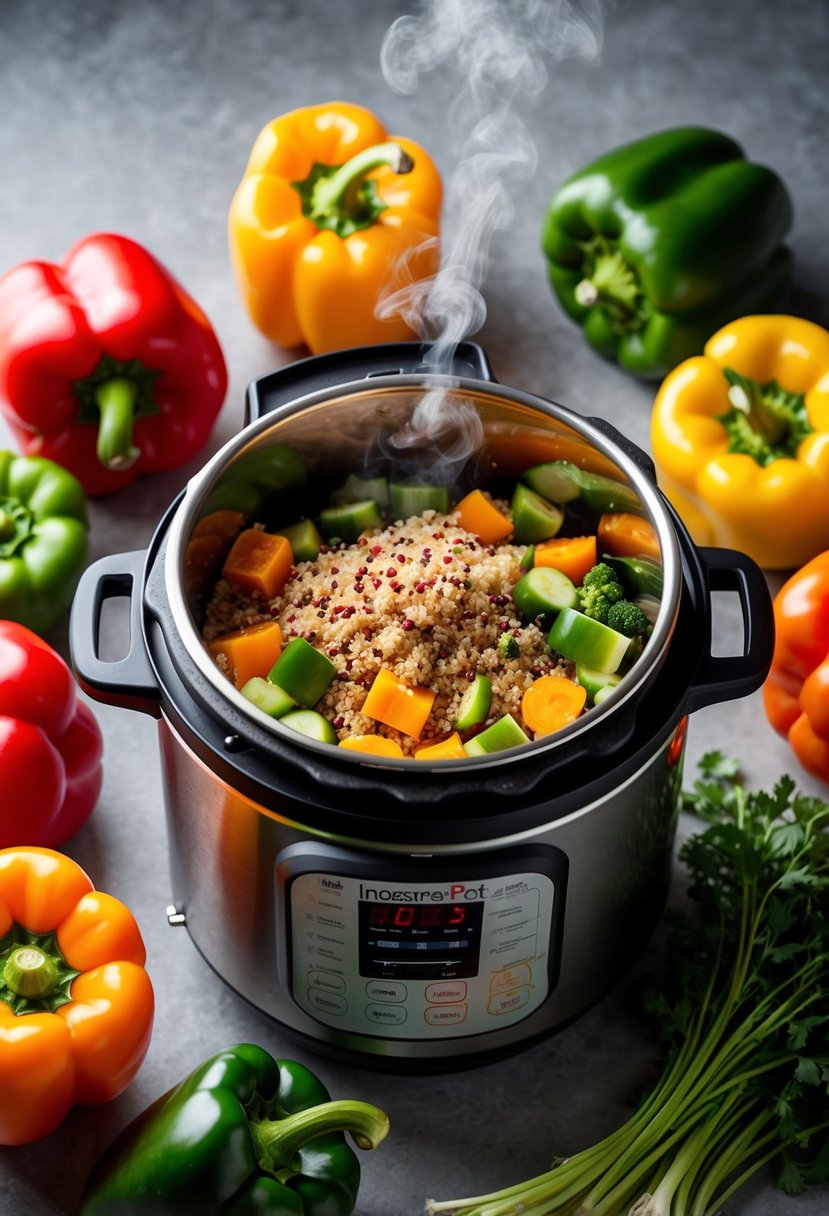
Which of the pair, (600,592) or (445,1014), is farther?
(600,592)

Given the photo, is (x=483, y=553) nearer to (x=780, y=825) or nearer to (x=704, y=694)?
(x=704, y=694)

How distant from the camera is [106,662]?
1662mm

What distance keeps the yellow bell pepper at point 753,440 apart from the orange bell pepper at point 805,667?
19 cm

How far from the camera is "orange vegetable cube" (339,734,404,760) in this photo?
1645mm

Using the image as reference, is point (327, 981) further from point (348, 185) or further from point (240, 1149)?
point (348, 185)

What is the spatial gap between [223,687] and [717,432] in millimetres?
1162

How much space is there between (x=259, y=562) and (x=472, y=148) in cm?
105

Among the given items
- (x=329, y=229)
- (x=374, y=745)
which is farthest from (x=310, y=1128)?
(x=329, y=229)

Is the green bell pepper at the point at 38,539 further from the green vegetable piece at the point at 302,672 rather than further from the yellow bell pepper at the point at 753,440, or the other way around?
the yellow bell pepper at the point at 753,440

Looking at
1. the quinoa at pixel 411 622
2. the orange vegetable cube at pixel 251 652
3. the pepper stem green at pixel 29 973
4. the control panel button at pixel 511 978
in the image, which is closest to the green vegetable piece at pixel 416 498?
the quinoa at pixel 411 622

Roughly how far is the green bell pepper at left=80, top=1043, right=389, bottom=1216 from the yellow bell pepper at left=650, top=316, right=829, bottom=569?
1164 millimetres

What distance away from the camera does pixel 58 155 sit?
296 cm

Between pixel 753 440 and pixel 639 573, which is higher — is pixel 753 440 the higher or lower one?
the lower one

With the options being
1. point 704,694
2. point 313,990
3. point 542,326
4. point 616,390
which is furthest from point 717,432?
point 313,990
